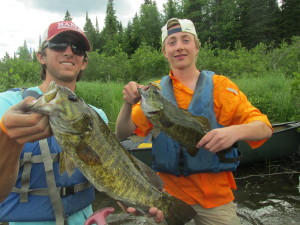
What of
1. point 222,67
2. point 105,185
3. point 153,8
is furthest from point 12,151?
point 153,8

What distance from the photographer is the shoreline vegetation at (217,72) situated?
902cm

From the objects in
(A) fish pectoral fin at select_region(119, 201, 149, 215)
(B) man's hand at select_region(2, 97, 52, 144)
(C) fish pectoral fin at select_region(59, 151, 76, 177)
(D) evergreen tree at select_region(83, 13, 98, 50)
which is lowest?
(A) fish pectoral fin at select_region(119, 201, 149, 215)

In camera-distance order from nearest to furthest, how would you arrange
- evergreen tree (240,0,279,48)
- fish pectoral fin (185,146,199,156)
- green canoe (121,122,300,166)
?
fish pectoral fin (185,146,199,156) → green canoe (121,122,300,166) → evergreen tree (240,0,279,48)

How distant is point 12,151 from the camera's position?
6.08 feet

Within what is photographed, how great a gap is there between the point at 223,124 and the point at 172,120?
2.43 feet

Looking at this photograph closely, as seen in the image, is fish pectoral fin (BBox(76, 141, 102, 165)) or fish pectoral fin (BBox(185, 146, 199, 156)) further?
fish pectoral fin (BBox(185, 146, 199, 156))

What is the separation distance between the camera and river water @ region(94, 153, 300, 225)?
4.98 meters

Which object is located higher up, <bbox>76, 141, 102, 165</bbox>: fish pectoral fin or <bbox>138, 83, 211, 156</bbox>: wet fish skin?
<bbox>138, 83, 211, 156</bbox>: wet fish skin

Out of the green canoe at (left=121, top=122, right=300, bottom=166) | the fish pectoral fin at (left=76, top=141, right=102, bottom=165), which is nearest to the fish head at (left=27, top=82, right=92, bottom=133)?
the fish pectoral fin at (left=76, top=141, right=102, bottom=165)

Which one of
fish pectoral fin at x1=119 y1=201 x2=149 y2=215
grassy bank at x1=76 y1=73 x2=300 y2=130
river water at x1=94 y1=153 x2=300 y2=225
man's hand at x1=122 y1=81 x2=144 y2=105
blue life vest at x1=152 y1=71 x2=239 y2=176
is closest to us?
fish pectoral fin at x1=119 y1=201 x2=149 y2=215

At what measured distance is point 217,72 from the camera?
60.0 ft

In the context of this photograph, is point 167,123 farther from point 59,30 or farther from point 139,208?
point 59,30

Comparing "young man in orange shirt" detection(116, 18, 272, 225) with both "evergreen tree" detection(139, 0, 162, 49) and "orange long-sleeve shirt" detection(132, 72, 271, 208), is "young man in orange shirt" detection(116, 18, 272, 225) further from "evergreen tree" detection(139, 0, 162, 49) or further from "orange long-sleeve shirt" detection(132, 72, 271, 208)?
"evergreen tree" detection(139, 0, 162, 49)

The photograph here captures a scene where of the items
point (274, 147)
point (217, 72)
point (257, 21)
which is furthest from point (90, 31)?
point (274, 147)
